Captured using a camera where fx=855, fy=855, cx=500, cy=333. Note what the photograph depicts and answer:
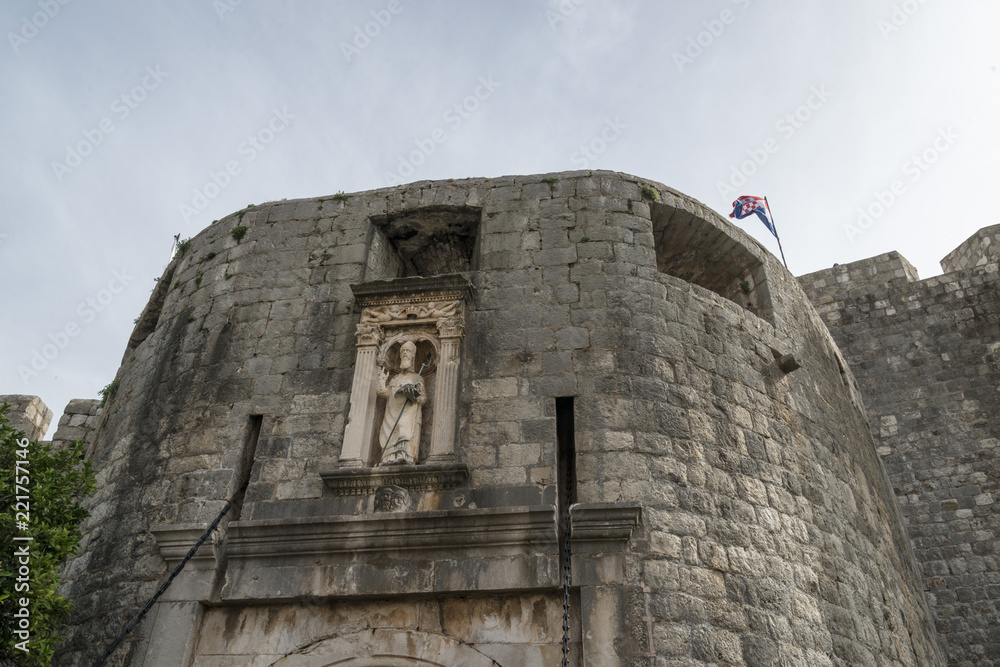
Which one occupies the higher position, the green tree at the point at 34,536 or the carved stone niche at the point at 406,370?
the carved stone niche at the point at 406,370

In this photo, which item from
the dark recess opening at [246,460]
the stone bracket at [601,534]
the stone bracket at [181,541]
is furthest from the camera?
the dark recess opening at [246,460]

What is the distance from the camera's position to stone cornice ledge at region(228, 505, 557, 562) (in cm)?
560

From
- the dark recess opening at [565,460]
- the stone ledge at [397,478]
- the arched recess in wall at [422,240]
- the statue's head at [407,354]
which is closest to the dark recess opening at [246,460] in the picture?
the stone ledge at [397,478]

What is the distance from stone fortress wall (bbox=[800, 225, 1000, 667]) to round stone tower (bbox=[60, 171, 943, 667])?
7.03ft

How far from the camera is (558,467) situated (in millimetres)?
6070

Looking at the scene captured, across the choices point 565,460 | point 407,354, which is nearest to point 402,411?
point 407,354

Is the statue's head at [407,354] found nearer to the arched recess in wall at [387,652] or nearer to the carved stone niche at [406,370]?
the carved stone niche at [406,370]

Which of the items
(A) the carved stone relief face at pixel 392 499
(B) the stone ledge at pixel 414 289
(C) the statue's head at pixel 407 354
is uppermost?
(B) the stone ledge at pixel 414 289

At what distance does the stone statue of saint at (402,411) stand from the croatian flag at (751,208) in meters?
6.55

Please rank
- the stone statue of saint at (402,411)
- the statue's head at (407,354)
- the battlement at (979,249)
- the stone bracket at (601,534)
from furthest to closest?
the battlement at (979,249), the statue's head at (407,354), the stone statue of saint at (402,411), the stone bracket at (601,534)

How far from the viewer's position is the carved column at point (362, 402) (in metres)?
6.23

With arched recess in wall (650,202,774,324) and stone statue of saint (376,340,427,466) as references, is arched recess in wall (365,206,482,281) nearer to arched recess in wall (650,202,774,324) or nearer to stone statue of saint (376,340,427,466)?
stone statue of saint (376,340,427,466)

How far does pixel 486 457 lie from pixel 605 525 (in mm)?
996

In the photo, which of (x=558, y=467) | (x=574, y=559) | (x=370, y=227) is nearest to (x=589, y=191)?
(x=370, y=227)
